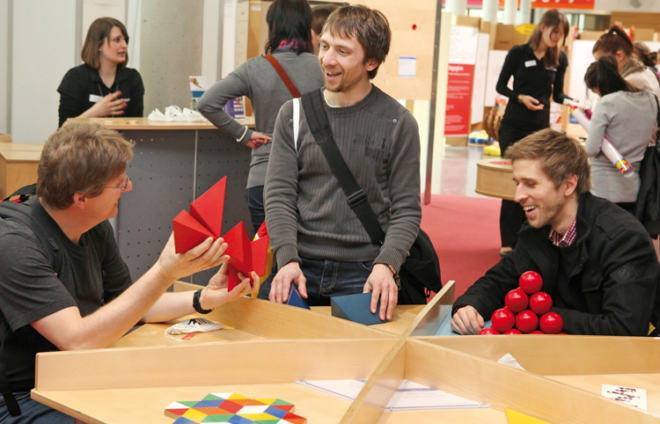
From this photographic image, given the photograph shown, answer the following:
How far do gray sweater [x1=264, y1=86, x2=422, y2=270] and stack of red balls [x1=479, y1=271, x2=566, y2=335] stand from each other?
0.35m

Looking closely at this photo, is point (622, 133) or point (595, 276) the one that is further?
point (622, 133)

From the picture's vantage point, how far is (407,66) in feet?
23.3

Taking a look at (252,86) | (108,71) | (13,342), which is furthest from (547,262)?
(108,71)

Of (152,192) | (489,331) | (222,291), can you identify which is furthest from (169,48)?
(489,331)

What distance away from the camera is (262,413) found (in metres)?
1.38

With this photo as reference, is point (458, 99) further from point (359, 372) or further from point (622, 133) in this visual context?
point (359, 372)

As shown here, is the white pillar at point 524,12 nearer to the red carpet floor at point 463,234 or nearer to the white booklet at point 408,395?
the red carpet floor at point 463,234

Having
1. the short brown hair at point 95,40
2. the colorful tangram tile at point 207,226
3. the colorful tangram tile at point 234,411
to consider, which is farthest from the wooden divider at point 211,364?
the short brown hair at point 95,40

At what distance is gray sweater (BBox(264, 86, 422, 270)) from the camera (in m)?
2.10

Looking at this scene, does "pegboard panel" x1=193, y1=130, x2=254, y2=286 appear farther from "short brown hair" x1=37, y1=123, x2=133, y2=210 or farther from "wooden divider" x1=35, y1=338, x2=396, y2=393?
"wooden divider" x1=35, y1=338, x2=396, y2=393

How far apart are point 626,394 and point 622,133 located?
10.2ft

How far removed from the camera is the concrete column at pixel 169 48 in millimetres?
5383

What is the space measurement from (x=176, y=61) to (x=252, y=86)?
2322mm

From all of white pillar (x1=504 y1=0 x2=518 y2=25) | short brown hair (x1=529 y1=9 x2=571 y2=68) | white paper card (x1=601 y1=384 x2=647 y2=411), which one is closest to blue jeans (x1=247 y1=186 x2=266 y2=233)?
white paper card (x1=601 y1=384 x2=647 y2=411)
